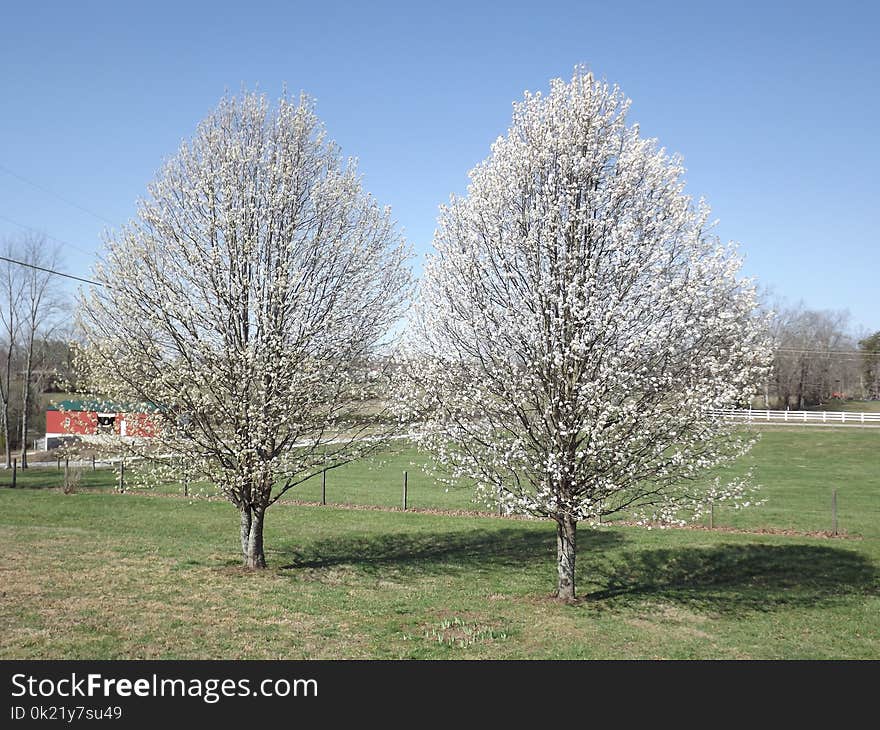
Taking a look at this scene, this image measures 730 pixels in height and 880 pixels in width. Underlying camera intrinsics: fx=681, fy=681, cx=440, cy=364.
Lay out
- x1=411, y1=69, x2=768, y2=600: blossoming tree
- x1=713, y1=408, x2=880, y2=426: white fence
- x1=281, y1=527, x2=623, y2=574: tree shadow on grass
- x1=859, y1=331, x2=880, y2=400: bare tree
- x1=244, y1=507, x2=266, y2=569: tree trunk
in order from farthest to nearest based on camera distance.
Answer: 1. x1=859, y1=331, x2=880, y2=400: bare tree
2. x1=713, y1=408, x2=880, y2=426: white fence
3. x1=281, y1=527, x2=623, y2=574: tree shadow on grass
4. x1=244, y1=507, x2=266, y2=569: tree trunk
5. x1=411, y1=69, x2=768, y2=600: blossoming tree

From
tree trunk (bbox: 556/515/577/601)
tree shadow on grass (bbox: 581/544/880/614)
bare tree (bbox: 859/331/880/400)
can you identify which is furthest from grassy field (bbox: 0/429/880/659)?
bare tree (bbox: 859/331/880/400)

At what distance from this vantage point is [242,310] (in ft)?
46.9

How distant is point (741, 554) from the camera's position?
57.9 ft

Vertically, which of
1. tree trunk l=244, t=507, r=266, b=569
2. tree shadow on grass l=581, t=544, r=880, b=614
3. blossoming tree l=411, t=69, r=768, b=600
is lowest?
tree shadow on grass l=581, t=544, r=880, b=614

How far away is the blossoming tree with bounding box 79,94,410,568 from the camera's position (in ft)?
→ 46.1

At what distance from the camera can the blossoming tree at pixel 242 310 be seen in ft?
46.1

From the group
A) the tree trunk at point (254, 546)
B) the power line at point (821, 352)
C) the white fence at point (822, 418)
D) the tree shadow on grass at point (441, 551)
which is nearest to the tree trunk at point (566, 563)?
the tree shadow on grass at point (441, 551)

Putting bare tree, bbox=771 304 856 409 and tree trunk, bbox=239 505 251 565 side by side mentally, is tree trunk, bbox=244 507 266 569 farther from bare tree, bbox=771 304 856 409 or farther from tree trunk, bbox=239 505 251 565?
bare tree, bbox=771 304 856 409

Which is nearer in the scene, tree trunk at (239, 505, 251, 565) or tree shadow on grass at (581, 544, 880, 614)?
tree shadow on grass at (581, 544, 880, 614)

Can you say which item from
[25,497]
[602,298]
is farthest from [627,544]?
[25,497]

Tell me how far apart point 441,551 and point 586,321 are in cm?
940

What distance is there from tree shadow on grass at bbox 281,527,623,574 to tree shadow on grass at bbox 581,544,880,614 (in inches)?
67.5

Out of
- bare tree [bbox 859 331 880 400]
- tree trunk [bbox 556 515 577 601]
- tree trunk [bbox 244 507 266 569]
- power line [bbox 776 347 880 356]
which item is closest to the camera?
tree trunk [bbox 556 515 577 601]

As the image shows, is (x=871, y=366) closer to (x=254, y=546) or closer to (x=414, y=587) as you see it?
(x=414, y=587)
